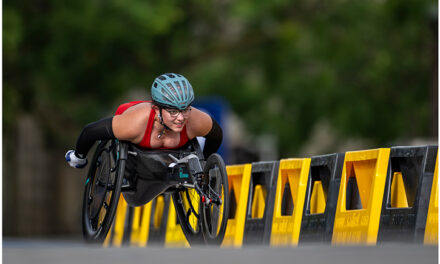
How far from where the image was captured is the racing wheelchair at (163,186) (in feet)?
27.9

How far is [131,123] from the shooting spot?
849 cm

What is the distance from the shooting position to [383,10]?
25.9 m

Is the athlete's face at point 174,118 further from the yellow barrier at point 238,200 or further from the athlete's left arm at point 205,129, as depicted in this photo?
the yellow barrier at point 238,200

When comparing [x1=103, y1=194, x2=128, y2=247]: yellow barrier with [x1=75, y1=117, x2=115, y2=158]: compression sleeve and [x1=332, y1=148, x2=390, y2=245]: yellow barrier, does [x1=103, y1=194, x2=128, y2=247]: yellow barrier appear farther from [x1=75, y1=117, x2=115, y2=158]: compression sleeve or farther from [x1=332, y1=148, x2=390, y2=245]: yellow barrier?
[x1=75, y1=117, x2=115, y2=158]: compression sleeve

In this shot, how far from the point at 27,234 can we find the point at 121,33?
26.8 ft

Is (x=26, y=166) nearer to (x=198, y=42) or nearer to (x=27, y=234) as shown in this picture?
(x=27, y=234)

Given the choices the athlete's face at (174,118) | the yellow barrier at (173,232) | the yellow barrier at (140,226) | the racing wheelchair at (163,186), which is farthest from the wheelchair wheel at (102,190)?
the yellow barrier at (140,226)

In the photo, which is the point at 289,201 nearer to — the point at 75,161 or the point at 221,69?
the point at 75,161

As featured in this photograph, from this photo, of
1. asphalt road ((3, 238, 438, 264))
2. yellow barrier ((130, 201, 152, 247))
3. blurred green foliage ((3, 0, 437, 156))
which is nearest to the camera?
asphalt road ((3, 238, 438, 264))

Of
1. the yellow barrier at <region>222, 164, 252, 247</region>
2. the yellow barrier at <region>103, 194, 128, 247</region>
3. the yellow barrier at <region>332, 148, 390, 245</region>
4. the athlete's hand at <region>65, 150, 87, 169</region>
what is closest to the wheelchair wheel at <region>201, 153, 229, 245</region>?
the athlete's hand at <region>65, 150, 87, 169</region>

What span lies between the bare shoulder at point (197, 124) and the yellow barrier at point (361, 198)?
140 centimetres

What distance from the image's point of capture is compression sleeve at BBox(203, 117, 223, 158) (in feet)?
28.8

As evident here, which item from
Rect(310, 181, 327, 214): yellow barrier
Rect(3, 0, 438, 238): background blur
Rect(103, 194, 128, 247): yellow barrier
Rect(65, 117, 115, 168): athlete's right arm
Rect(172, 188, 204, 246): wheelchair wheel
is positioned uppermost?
Rect(3, 0, 438, 238): background blur

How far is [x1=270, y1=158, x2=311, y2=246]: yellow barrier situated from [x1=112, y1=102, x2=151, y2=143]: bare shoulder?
6.39ft
